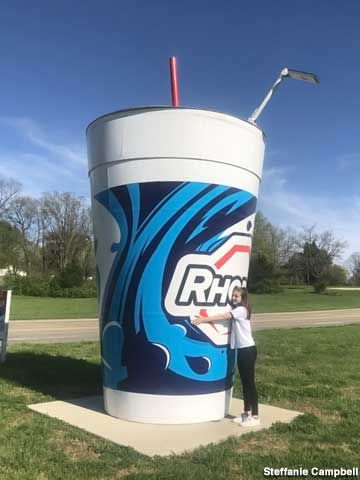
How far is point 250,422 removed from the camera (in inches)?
245

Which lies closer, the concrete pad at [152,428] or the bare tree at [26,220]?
the concrete pad at [152,428]

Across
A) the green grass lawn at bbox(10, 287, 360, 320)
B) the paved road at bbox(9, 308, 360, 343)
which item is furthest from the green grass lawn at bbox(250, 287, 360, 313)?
the paved road at bbox(9, 308, 360, 343)

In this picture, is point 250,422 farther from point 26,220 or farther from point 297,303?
point 26,220

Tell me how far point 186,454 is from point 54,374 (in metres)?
4.68

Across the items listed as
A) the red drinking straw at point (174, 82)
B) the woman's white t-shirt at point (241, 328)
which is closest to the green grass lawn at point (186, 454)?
the woman's white t-shirt at point (241, 328)

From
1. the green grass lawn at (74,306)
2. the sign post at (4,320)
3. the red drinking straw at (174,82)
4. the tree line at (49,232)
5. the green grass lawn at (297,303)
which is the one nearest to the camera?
the red drinking straw at (174,82)

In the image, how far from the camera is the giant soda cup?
248 inches

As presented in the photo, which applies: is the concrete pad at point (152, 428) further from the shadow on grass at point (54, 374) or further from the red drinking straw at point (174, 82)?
the red drinking straw at point (174, 82)

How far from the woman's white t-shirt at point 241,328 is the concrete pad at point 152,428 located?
934 mm

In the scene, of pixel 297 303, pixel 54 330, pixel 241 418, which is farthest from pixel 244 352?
pixel 297 303

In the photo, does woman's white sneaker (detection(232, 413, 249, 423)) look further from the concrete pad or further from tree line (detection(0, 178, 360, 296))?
tree line (detection(0, 178, 360, 296))

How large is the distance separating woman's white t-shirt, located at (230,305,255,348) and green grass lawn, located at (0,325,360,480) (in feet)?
3.26

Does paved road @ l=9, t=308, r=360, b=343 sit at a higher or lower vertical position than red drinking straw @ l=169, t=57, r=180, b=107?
lower

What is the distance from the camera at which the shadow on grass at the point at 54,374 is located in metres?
8.05
